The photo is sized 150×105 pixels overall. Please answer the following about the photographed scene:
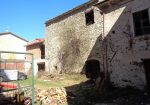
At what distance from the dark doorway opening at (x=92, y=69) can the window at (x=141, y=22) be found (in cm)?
738

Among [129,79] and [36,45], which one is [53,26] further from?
[129,79]

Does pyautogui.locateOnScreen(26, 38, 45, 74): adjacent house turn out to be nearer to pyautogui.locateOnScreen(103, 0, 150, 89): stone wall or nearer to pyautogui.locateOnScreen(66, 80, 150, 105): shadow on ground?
pyautogui.locateOnScreen(103, 0, 150, 89): stone wall

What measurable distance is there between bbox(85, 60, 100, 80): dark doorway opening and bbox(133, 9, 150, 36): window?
7.38 metres

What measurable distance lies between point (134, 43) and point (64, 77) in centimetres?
1058

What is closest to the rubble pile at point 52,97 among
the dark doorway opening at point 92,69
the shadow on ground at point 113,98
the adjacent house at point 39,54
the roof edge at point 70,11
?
the shadow on ground at point 113,98

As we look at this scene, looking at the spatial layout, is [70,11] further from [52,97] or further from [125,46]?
[52,97]

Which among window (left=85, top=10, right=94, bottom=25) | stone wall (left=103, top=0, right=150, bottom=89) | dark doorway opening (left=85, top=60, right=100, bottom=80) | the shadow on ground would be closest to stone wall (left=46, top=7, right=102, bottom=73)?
window (left=85, top=10, right=94, bottom=25)

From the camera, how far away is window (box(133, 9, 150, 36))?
13.1 metres

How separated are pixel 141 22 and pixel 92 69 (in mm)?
8642

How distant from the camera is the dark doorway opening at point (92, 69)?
66.7 ft

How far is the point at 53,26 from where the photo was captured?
27.6 metres

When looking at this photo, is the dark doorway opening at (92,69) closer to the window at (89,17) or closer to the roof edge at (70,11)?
the window at (89,17)

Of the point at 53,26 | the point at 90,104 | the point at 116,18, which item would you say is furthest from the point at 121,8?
the point at 53,26

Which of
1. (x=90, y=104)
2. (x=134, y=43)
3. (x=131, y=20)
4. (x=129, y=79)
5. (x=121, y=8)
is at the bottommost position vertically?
(x=90, y=104)
